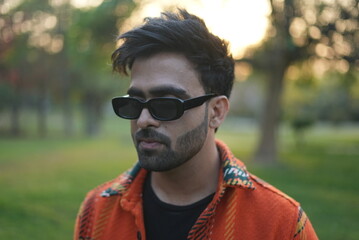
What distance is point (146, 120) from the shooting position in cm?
224

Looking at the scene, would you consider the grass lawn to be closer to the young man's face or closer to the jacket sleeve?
the young man's face

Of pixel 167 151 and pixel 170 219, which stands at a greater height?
pixel 167 151

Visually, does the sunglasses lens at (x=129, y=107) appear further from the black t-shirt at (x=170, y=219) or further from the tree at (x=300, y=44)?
the tree at (x=300, y=44)

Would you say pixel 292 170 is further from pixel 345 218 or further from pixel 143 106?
pixel 143 106

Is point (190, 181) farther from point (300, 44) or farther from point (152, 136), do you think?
point (300, 44)

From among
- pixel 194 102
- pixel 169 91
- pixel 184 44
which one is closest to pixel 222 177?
pixel 194 102

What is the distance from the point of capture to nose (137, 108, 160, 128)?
2.24m

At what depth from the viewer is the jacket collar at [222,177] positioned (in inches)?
84.5

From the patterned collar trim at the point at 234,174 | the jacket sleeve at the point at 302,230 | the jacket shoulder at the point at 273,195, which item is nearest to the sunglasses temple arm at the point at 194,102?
the patterned collar trim at the point at 234,174

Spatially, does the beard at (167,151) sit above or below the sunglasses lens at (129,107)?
below

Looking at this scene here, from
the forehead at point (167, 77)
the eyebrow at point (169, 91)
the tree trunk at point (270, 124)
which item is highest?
the forehead at point (167, 77)

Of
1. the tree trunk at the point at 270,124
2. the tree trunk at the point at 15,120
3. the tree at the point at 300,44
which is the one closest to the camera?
the tree at the point at 300,44

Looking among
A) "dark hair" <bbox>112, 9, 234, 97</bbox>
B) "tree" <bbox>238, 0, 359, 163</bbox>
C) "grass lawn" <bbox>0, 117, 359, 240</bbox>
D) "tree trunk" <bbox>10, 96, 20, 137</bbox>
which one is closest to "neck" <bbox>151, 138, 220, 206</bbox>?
"dark hair" <bbox>112, 9, 234, 97</bbox>

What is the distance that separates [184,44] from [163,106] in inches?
14.7
